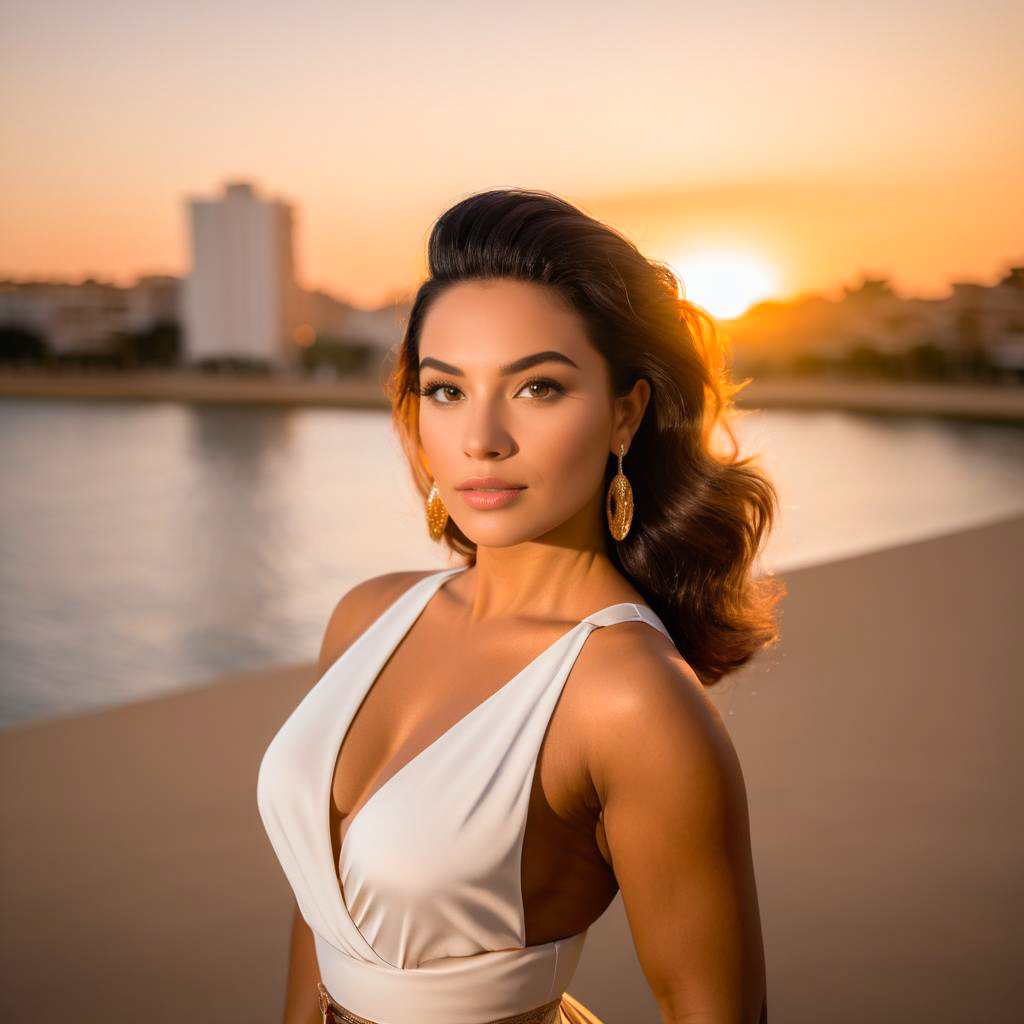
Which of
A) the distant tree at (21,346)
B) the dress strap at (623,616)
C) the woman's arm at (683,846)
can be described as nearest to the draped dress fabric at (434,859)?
the dress strap at (623,616)

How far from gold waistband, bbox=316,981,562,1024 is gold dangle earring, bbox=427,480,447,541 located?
608mm

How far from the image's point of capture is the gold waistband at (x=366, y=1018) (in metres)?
1.24

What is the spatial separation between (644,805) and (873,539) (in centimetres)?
1495

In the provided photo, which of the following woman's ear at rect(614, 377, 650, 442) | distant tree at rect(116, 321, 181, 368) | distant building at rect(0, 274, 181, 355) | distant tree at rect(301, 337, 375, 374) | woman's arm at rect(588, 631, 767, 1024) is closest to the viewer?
woman's arm at rect(588, 631, 767, 1024)

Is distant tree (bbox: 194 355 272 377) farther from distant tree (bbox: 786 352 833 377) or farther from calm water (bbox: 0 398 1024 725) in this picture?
distant tree (bbox: 786 352 833 377)

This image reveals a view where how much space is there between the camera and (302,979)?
1494 mm

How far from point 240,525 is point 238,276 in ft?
96.6

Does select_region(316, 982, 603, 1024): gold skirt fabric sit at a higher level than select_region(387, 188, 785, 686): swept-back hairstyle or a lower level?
lower

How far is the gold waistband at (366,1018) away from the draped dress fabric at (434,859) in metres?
0.01

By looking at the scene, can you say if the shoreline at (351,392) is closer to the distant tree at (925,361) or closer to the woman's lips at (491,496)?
the distant tree at (925,361)

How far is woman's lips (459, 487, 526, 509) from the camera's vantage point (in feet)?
3.91

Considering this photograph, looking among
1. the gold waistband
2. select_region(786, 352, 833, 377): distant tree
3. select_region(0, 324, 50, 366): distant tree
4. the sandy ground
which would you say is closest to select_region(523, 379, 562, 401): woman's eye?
the gold waistband

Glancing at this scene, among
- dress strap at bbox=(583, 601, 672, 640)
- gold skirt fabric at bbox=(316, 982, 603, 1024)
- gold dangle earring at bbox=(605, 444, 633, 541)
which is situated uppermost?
gold dangle earring at bbox=(605, 444, 633, 541)

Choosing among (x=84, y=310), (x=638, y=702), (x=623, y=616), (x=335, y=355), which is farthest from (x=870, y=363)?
(x=638, y=702)
